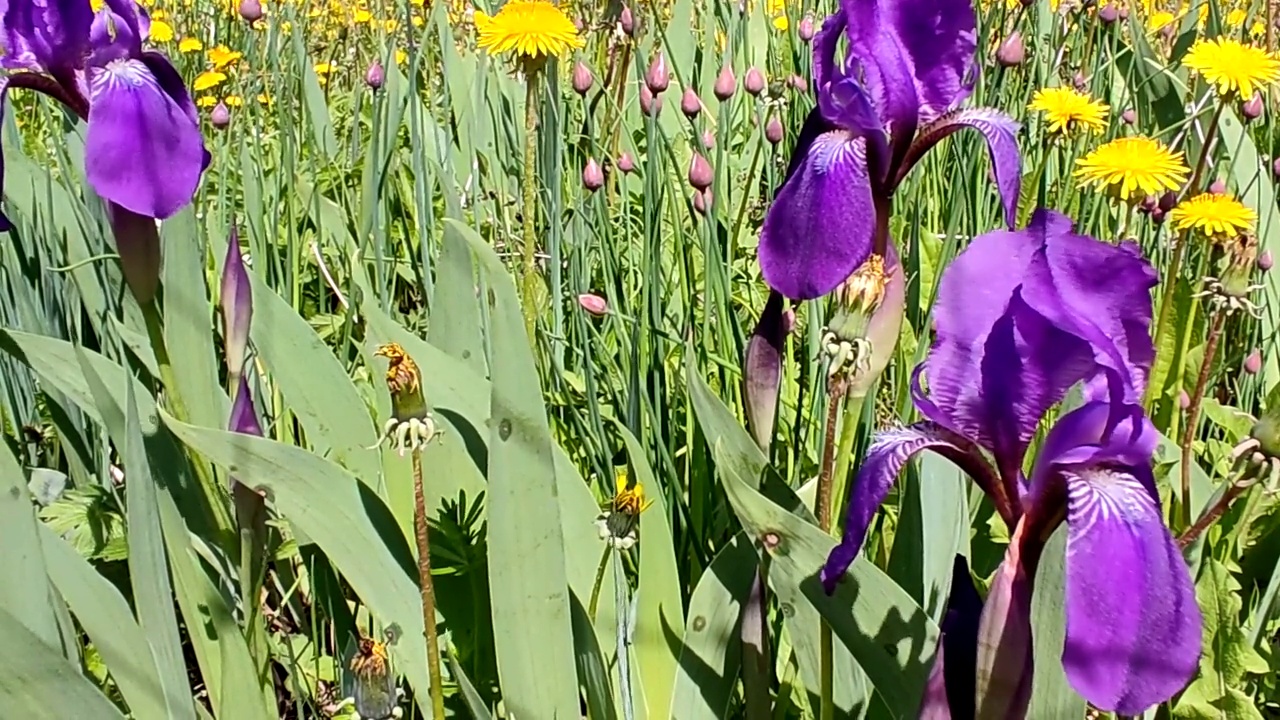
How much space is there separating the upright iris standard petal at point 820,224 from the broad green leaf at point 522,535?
0.66ft

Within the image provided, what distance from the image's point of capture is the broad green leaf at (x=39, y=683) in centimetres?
69

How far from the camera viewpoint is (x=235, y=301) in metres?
1.06

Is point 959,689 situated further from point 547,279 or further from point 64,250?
point 64,250

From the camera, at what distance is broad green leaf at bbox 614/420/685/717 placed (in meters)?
1.00

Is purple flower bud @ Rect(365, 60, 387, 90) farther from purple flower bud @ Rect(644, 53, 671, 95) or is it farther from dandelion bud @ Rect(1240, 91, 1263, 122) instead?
dandelion bud @ Rect(1240, 91, 1263, 122)

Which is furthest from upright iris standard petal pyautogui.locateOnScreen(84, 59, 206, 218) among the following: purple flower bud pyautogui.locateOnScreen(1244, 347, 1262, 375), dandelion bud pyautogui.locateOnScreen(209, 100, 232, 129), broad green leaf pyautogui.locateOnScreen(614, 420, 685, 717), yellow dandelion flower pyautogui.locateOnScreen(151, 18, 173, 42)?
yellow dandelion flower pyautogui.locateOnScreen(151, 18, 173, 42)

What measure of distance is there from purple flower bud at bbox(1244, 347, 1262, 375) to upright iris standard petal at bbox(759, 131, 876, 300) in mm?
823

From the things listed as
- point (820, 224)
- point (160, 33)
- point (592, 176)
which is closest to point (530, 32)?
point (592, 176)

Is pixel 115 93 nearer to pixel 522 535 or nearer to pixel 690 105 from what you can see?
pixel 522 535

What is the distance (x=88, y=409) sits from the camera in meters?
1.12

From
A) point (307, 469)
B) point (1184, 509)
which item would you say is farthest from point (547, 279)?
point (1184, 509)

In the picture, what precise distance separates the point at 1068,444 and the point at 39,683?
2.13 feet

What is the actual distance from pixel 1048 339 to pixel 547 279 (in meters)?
1.11

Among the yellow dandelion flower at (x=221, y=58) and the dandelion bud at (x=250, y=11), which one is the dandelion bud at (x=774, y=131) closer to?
the dandelion bud at (x=250, y=11)
